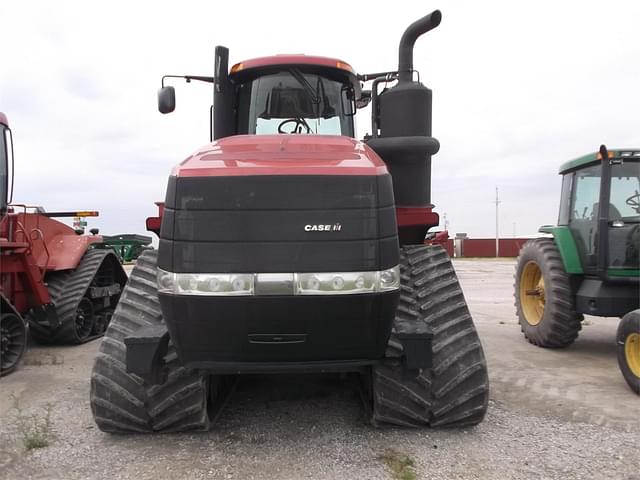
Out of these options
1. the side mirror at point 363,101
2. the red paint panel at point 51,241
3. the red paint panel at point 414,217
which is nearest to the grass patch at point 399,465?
the red paint panel at point 414,217

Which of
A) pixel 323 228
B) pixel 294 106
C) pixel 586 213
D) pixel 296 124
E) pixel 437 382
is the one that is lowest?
pixel 437 382

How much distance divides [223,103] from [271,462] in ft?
8.15

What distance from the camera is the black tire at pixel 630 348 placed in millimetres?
4348

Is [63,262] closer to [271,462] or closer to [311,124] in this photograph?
[311,124]

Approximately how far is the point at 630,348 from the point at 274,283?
3463 mm

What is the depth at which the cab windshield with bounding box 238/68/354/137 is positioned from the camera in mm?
3836

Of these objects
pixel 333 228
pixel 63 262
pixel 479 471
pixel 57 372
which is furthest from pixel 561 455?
pixel 63 262

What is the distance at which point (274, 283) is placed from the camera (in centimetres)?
252

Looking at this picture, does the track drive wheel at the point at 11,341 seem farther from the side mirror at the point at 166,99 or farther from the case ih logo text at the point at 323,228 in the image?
the case ih logo text at the point at 323,228

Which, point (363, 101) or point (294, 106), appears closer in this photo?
point (294, 106)

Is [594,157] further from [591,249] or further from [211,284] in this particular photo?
[211,284]

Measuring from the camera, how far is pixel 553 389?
4.45m

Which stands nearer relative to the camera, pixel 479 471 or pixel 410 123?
pixel 479 471

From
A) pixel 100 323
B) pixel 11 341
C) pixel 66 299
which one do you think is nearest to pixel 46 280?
pixel 66 299
